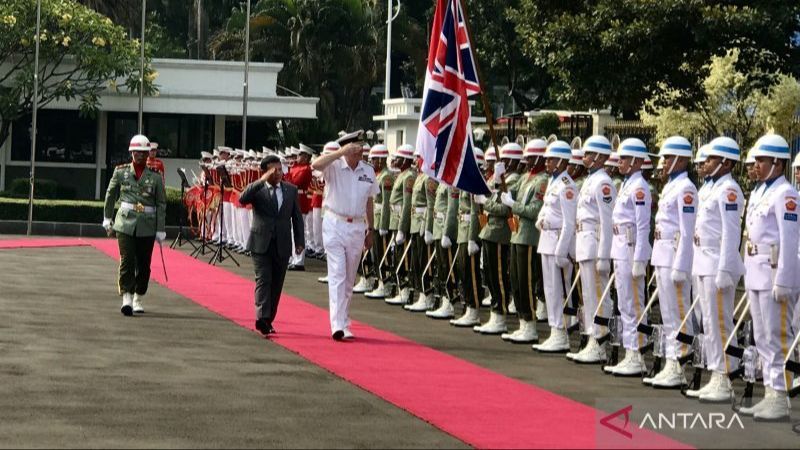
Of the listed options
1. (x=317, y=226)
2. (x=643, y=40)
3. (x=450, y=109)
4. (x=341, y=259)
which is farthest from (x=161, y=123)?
(x=341, y=259)

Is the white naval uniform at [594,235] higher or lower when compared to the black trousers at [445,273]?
higher

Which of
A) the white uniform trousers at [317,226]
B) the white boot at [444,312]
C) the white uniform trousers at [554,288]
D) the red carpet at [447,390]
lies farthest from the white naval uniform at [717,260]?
the white uniform trousers at [317,226]

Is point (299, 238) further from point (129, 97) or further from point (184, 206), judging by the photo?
point (129, 97)

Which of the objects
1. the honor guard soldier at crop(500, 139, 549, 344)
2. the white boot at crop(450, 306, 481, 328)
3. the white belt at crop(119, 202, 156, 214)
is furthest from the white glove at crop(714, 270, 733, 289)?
the white belt at crop(119, 202, 156, 214)

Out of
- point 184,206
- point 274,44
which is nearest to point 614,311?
point 184,206

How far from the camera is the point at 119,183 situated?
20.5 metres

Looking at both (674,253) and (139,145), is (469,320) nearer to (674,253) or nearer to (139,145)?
(139,145)

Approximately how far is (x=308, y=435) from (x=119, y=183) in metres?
9.41

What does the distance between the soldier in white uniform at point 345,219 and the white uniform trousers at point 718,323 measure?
5.06 m

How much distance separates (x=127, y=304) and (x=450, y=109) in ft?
14.6

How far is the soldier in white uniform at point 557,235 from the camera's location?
17109mm

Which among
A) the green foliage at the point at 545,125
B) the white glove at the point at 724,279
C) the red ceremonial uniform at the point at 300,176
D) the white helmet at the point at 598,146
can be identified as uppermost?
the green foliage at the point at 545,125

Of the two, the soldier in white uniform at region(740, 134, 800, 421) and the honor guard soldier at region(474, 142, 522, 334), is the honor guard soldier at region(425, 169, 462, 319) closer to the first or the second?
the honor guard soldier at region(474, 142, 522, 334)

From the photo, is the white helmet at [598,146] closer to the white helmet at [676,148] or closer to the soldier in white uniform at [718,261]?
the white helmet at [676,148]
